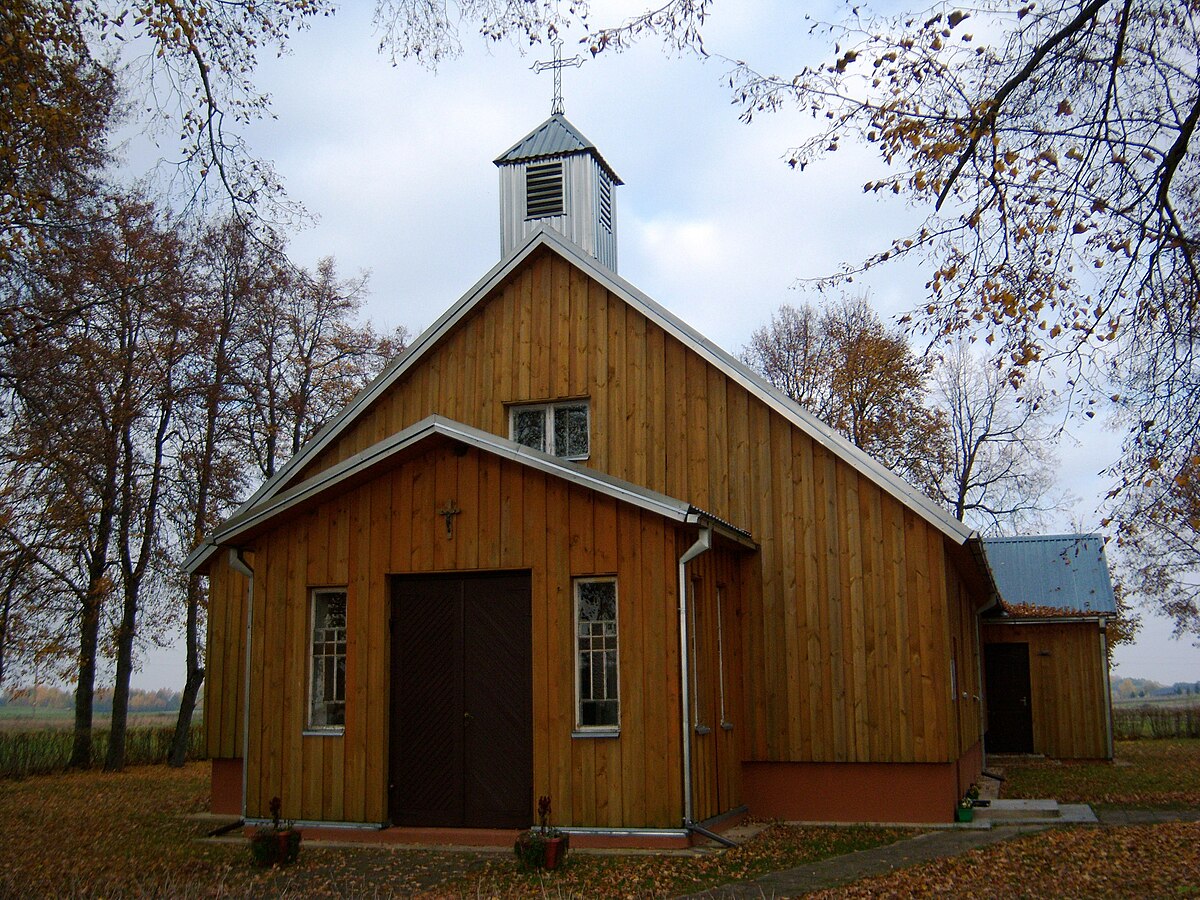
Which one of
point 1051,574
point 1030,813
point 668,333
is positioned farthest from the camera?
point 1051,574

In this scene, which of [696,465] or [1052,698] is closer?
[696,465]

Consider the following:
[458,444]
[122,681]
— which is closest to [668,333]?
[458,444]

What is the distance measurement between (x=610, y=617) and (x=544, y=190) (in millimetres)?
8305

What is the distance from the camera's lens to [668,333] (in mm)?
14844

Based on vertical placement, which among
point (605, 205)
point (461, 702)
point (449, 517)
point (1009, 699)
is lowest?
point (1009, 699)

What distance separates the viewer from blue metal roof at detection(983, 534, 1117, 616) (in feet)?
84.3

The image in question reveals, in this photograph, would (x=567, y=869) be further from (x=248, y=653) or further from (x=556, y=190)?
(x=556, y=190)

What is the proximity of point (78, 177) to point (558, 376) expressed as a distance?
6.15 metres

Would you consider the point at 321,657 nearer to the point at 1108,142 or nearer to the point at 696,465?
the point at 696,465

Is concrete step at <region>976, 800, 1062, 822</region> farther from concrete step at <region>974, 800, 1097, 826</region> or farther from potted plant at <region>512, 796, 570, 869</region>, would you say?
potted plant at <region>512, 796, 570, 869</region>

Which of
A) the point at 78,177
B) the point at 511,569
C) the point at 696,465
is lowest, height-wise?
the point at 511,569

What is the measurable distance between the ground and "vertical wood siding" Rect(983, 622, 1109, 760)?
Result: 8189mm

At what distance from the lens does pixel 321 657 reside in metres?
13.3

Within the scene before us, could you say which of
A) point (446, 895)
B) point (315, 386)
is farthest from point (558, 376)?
point (315, 386)
